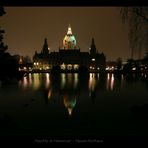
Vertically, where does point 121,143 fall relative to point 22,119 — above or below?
above

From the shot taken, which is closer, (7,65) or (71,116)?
(7,65)

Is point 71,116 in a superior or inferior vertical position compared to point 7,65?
inferior

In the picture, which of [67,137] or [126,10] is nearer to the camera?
[67,137]

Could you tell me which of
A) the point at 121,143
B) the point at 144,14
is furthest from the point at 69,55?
the point at 121,143

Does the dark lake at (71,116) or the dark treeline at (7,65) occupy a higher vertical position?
the dark treeline at (7,65)

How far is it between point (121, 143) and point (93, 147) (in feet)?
1.32

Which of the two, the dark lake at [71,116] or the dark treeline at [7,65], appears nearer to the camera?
the dark lake at [71,116]

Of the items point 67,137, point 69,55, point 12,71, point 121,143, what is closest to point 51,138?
point 67,137

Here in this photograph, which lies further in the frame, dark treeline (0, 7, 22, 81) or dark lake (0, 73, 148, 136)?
dark treeline (0, 7, 22, 81)

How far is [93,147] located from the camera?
176 inches

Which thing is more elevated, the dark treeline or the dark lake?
the dark treeline
